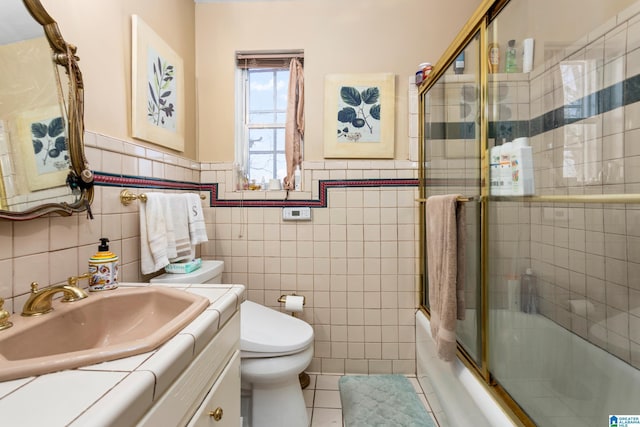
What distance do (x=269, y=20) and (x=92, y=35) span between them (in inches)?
42.5

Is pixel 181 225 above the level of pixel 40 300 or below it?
above

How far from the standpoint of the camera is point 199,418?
24.6 inches

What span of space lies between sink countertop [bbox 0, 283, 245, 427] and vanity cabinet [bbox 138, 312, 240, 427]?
30mm

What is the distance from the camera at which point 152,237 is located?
118 centimetres

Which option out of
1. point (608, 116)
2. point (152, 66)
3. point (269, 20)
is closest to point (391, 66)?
point (269, 20)

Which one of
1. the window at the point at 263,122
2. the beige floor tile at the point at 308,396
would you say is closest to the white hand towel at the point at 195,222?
the window at the point at 263,122

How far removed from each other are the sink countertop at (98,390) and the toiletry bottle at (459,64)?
59.4 inches

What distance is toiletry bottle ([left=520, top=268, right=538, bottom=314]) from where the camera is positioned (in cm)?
101

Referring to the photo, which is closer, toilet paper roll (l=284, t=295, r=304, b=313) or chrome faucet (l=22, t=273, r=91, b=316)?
chrome faucet (l=22, t=273, r=91, b=316)

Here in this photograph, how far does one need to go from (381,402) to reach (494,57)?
173 centimetres

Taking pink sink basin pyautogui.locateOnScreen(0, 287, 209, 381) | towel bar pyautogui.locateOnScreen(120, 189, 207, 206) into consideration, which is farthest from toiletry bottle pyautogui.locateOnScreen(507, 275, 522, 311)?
towel bar pyautogui.locateOnScreen(120, 189, 207, 206)

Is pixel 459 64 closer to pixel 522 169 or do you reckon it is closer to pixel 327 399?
pixel 522 169

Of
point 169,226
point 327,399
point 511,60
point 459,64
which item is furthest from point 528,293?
point 169,226

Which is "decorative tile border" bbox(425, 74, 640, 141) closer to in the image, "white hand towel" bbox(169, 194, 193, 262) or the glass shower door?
the glass shower door
